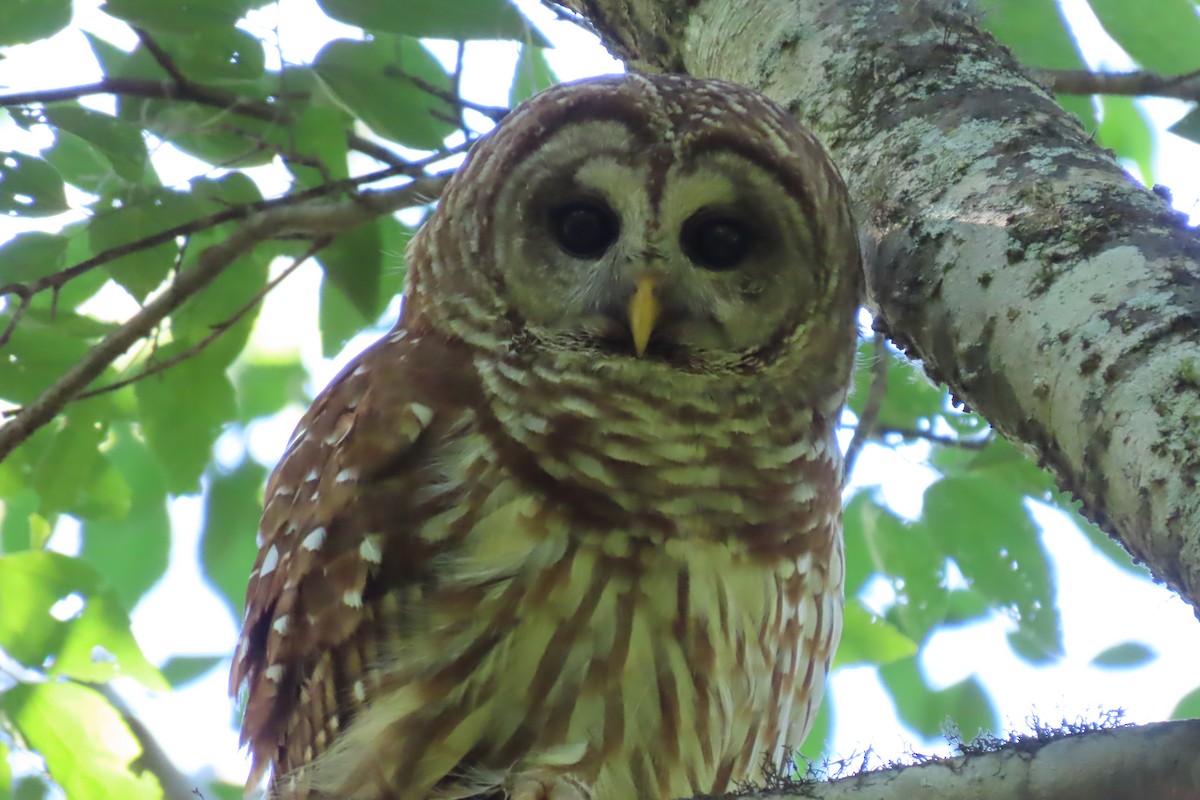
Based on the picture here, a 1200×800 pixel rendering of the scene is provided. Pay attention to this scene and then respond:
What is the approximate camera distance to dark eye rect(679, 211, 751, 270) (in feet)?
7.57

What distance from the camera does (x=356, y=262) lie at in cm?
279

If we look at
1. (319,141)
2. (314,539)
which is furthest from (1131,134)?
(314,539)

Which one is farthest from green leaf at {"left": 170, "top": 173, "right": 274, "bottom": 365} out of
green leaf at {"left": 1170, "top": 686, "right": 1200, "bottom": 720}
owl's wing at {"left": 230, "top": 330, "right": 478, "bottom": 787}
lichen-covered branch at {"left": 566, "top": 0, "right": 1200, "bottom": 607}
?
green leaf at {"left": 1170, "top": 686, "right": 1200, "bottom": 720}

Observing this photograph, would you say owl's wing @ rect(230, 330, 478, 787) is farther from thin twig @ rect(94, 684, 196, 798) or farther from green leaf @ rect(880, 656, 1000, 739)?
green leaf @ rect(880, 656, 1000, 739)

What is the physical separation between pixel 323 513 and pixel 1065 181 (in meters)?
1.20

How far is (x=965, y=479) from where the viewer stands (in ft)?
8.73

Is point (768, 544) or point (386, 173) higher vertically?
point (386, 173)

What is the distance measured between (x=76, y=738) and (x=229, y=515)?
1126mm

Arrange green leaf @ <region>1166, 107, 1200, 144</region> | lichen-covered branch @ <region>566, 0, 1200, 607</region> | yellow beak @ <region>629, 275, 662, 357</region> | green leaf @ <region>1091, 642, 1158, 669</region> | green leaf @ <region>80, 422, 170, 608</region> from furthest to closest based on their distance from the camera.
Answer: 1. green leaf @ <region>80, 422, 170, 608</region>
2. green leaf @ <region>1091, 642, 1158, 669</region>
3. yellow beak @ <region>629, 275, 662, 357</region>
4. green leaf @ <region>1166, 107, 1200, 144</region>
5. lichen-covered branch @ <region>566, 0, 1200, 607</region>

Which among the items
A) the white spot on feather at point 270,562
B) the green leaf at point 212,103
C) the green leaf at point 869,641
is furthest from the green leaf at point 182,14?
the green leaf at point 869,641

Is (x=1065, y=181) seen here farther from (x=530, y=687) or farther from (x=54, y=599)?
(x=54, y=599)

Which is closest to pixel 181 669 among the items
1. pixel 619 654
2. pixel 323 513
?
pixel 323 513

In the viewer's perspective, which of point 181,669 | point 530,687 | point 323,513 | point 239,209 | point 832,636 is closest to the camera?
point 530,687

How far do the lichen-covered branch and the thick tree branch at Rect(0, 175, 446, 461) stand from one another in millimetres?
814
